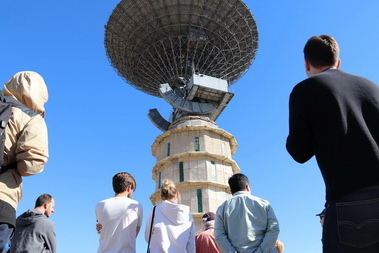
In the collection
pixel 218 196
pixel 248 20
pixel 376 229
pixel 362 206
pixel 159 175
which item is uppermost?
pixel 248 20

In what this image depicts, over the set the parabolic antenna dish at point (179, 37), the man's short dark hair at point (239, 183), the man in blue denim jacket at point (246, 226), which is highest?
the parabolic antenna dish at point (179, 37)

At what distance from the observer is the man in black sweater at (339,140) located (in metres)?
2.29

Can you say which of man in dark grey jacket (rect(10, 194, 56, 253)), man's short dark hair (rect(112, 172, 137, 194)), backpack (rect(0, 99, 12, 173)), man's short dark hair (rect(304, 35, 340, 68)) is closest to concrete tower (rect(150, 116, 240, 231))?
man's short dark hair (rect(112, 172, 137, 194))

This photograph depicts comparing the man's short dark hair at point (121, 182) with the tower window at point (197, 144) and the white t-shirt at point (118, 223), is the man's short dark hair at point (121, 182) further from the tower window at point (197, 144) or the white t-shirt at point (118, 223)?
the tower window at point (197, 144)

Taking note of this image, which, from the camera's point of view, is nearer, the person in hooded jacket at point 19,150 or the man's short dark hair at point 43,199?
the person in hooded jacket at point 19,150

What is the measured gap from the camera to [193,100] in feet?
94.9

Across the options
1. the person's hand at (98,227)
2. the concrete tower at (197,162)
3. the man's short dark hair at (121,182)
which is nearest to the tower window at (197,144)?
the concrete tower at (197,162)

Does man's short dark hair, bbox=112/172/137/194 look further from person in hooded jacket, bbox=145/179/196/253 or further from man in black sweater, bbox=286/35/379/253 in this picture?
man in black sweater, bbox=286/35/379/253

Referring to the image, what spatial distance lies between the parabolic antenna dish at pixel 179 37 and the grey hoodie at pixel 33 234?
2462 cm

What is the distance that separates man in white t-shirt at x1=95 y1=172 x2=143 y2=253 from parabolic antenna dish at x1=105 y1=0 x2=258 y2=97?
2460cm

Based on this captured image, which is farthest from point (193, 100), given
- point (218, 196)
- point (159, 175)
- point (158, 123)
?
point (218, 196)

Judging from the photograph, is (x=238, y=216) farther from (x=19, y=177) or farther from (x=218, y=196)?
(x=218, y=196)

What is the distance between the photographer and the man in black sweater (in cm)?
229

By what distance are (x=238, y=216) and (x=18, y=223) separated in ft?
11.4
